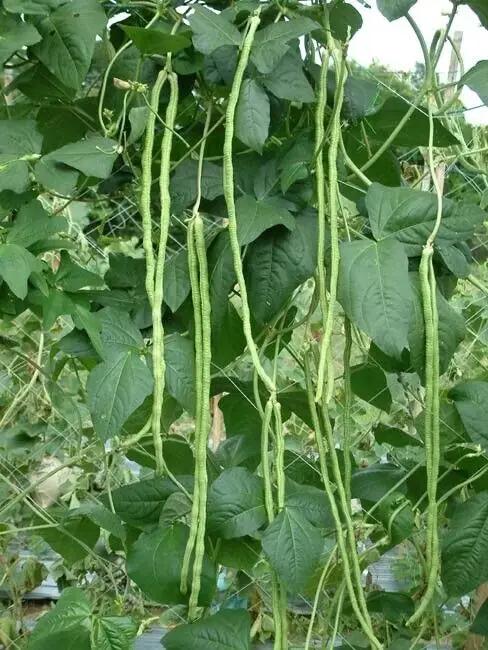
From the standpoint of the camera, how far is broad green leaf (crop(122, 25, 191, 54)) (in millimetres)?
914

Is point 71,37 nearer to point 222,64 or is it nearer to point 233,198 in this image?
point 222,64

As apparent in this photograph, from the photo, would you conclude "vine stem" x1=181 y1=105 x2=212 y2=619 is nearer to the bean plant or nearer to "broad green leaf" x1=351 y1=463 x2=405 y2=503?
the bean plant

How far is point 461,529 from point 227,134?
50 centimetres

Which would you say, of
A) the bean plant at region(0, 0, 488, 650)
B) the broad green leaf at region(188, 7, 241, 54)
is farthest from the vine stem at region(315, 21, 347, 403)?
the broad green leaf at region(188, 7, 241, 54)

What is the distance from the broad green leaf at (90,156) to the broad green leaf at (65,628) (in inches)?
17.4

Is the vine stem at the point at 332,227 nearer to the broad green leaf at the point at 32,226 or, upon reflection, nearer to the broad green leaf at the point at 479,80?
the broad green leaf at the point at 479,80

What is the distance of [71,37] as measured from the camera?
991 mm

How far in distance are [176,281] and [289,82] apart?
0.79ft

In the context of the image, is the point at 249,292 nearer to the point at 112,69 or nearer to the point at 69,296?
the point at 69,296

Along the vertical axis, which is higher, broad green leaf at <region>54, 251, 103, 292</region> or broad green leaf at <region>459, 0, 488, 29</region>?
broad green leaf at <region>459, 0, 488, 29</region>

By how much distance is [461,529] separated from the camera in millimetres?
1006

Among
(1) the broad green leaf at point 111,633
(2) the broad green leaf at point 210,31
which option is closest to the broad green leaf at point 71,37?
(2) the broad green leaf at point 210,31

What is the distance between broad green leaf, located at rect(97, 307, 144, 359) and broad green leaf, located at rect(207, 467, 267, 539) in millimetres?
165

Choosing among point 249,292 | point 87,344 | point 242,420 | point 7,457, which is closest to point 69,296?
point 87,344
